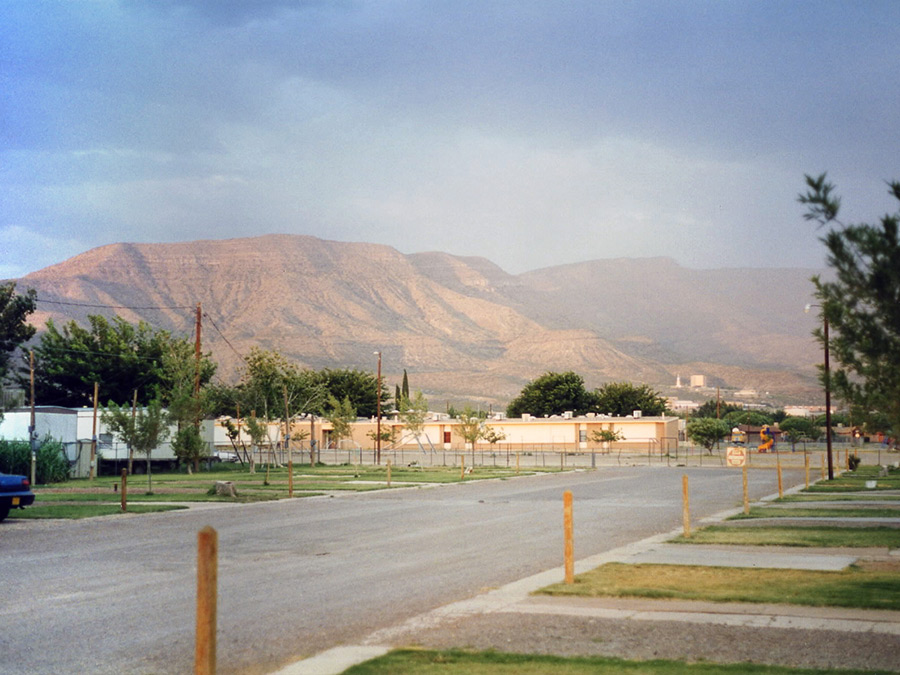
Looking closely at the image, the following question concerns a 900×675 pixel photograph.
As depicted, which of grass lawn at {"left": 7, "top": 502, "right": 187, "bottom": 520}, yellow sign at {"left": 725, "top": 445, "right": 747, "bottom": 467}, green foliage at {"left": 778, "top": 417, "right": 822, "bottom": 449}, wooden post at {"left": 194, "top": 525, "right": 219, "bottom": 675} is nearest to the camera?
wooden post at {"left": 194, "top": 525, "right": 219, "bottom": 675}

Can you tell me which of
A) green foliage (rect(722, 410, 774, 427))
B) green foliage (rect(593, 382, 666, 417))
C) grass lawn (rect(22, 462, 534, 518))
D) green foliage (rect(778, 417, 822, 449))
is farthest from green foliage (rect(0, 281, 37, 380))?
green foliage (rect(722, 410, 774, 427))

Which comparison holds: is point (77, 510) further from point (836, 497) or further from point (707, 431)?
point (707, 431)

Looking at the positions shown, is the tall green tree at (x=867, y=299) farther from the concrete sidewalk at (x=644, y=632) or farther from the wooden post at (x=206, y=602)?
the wooden post at (x=206, y=602)

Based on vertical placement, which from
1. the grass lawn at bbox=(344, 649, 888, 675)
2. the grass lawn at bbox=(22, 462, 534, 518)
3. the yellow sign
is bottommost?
the grass lawn at bbox=(22, 462, 534, 518)

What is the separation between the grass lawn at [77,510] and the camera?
2423 cm

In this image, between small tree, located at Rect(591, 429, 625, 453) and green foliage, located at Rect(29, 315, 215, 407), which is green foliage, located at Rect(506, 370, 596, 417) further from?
green foliage, located at Rect(29, 315, 215, 407)

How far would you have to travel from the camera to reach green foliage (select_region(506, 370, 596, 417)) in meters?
130

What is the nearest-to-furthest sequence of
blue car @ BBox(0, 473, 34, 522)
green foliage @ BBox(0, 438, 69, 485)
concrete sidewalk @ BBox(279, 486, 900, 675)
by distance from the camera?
concrete sidewalk @ BBox(279, 486, 900, 675)
blue car @ BBox(0, 473, 34, 522)
green foliage @ BBox(0, 438, 69, 485)

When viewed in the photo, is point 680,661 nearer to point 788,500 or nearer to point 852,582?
point 852,582

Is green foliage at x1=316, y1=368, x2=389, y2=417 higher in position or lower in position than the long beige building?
higher

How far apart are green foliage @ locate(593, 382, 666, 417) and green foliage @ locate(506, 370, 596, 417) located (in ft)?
8.36

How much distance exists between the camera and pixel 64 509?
2600 centimetres

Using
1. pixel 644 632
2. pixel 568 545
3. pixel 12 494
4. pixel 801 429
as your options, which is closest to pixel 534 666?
pixel 644 632

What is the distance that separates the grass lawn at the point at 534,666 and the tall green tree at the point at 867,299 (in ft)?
10.5
